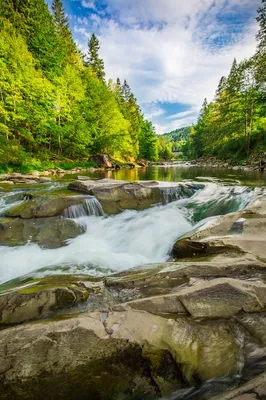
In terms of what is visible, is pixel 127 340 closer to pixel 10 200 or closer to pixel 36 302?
pixel 36 302

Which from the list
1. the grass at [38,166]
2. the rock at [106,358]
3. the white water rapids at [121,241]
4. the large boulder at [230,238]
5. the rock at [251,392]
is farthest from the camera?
the grass at [38,166]

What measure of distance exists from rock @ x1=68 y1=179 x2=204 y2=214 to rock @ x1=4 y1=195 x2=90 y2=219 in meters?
0.98

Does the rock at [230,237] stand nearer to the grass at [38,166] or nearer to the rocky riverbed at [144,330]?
→ the rocky riverbed at [144,330]

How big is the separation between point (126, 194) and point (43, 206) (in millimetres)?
3155

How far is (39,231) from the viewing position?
698 cm

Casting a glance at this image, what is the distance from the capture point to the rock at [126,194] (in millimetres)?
8898

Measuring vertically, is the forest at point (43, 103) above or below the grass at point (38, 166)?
above

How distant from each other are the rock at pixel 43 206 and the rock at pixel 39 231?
0.69 feet

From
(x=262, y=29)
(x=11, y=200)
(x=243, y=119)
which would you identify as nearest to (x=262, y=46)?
(x=262, y=29)

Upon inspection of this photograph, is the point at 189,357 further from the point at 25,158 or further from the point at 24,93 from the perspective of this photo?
the point at 24,93

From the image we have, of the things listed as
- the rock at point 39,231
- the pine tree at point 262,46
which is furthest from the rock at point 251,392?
the pine tree at point 262,46

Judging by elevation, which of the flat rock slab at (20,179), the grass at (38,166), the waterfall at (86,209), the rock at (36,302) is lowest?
the rock at (36,302)

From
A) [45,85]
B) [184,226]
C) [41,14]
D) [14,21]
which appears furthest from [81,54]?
[184,226]

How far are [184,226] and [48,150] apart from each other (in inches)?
894
